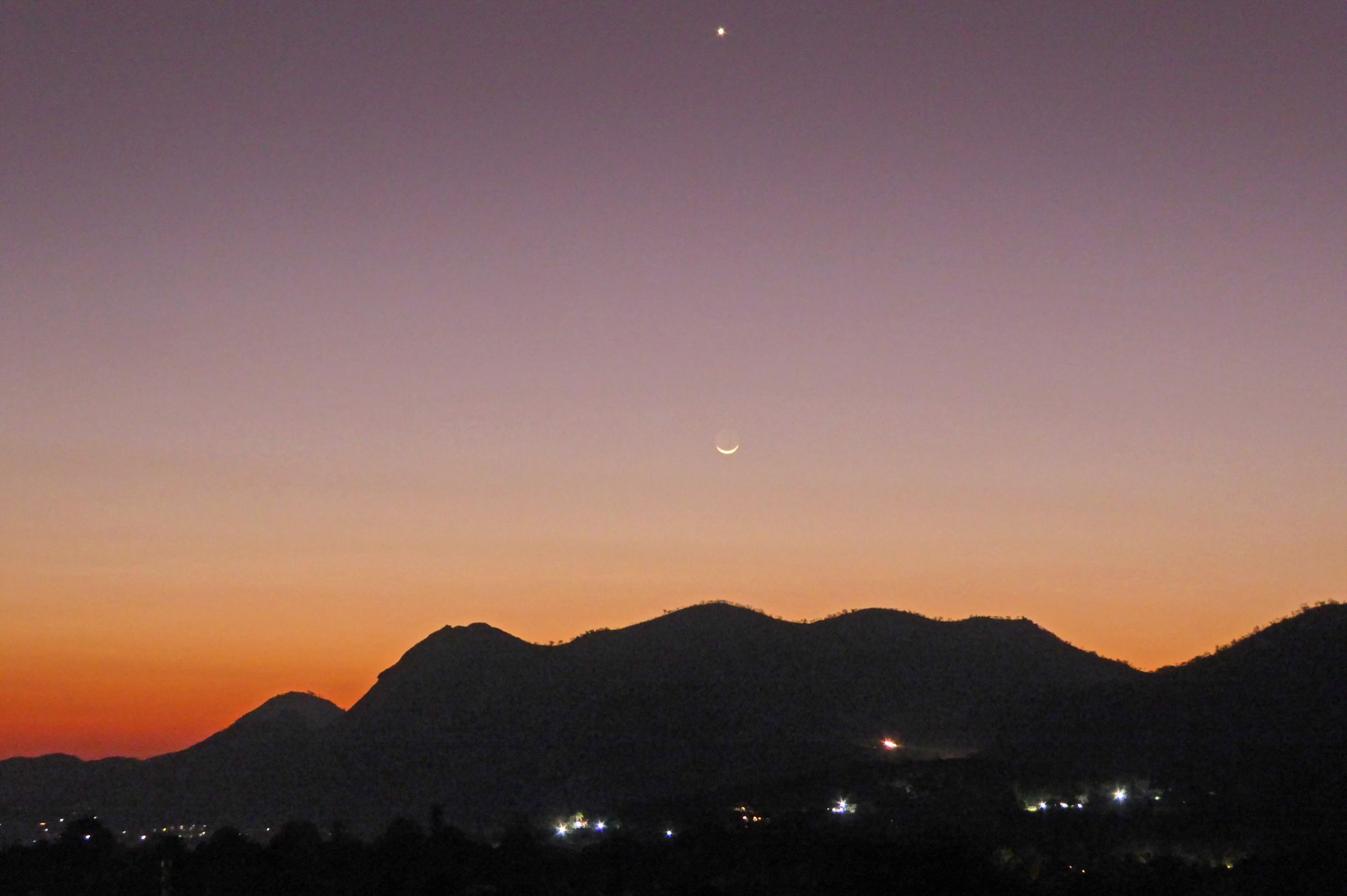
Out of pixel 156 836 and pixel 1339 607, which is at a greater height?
pixel 1339 607

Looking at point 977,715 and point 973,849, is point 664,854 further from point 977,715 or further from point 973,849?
point 977,715

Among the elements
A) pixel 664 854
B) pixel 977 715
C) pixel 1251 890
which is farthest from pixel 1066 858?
pixel 977 715

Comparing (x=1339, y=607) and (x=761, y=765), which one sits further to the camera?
(x=761, y=765)

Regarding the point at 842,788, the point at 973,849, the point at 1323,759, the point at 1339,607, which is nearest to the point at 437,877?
the point at 973,849

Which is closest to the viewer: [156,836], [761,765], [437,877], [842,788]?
[437,877]

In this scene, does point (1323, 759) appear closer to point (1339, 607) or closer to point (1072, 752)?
point (1072, 752)

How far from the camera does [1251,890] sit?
68750 millimetres

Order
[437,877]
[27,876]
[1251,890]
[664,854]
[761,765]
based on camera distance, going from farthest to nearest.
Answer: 1. [761,765]
2. [27,876]
3. [664,854]
4. [437,877]
5. [1251,890]

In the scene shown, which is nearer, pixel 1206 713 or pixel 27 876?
pixel 27 876

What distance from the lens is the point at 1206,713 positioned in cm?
13450

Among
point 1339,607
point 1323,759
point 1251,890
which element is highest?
point 1339,607

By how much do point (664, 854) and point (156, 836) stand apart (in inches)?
2192

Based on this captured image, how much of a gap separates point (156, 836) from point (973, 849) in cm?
7769

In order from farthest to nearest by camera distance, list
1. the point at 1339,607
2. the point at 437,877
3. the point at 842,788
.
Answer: the point at 1339,607 → the point at 842,788 → the point at 437,877
